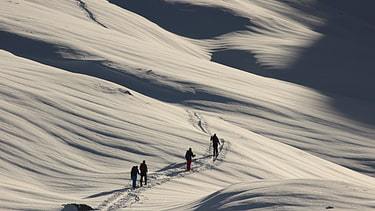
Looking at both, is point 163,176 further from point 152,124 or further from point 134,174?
point 152,124

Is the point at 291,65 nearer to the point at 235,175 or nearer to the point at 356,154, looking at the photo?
the point at 356,154

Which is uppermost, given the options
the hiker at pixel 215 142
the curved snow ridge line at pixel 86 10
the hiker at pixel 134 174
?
the curved snow ridge line at pixel 86 10

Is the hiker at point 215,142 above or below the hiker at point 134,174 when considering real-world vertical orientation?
above

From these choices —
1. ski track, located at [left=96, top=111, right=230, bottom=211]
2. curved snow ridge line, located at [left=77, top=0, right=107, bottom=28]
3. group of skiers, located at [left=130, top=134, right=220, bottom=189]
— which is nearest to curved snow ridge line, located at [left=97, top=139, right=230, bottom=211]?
ski track, located at [left=96, top=111, right=230, bottom=211]

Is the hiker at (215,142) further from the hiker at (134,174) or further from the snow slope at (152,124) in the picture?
the hiker at (134,174)

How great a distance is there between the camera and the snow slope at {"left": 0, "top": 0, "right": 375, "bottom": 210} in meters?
19.0

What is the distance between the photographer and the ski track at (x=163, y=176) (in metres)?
18.7

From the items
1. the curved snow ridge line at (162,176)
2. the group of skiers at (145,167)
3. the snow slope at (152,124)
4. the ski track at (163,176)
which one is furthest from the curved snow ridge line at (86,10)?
the group of skiers at (145,167)

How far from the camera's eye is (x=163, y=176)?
22609mm

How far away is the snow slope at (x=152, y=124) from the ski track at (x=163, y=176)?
0.07 meters

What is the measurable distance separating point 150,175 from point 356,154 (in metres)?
17.6

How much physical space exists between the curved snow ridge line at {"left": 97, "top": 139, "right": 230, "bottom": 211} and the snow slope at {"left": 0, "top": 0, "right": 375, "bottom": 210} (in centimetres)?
7

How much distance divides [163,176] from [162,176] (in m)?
0.04

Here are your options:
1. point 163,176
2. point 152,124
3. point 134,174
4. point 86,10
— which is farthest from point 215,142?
point 86,10
